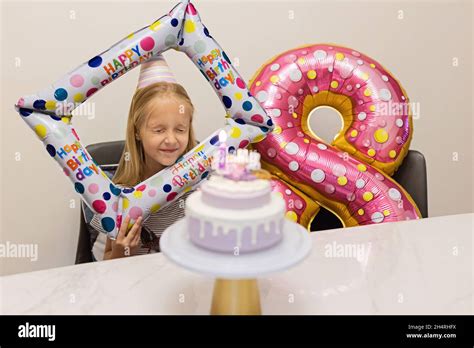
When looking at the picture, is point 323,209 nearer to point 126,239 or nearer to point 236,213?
point 126,239

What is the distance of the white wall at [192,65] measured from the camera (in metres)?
1.84

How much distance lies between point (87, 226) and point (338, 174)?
0.80 m

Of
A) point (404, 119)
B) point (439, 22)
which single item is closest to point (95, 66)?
point (404, 119)

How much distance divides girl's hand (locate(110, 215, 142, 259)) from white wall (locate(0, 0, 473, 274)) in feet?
2.48

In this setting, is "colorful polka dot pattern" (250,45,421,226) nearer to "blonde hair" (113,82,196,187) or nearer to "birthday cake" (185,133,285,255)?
"blonde hair" (113,82,196,187)

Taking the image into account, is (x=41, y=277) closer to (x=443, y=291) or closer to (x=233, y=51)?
(x=443, y=291)

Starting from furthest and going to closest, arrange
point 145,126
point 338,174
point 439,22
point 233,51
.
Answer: point 439,22 < point 233,51 < point 338,174 < point 145,126

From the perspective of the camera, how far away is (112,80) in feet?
4.08

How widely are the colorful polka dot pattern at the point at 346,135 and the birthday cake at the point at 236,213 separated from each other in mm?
804

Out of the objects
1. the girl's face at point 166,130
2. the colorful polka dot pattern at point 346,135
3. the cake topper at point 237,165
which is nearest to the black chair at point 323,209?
the colorful polka dot pattern at point 346,135

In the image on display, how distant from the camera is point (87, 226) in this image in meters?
1.57

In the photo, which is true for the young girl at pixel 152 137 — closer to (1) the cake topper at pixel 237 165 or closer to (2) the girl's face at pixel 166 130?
(2) the girl's face at pixel 166 130
